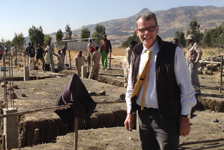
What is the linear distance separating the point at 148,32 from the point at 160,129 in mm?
844

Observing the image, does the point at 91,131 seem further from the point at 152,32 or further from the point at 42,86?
the point at 42,86

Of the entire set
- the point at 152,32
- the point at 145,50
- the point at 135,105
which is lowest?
the point at 135,105

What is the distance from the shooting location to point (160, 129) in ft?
7.95

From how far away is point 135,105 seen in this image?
2.68 meters

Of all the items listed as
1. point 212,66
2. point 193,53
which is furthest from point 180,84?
point 212,66

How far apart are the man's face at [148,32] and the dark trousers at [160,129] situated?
0.59m

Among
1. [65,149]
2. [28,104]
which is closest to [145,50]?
[65,149]

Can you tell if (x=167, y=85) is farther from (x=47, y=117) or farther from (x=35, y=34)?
(x=35, y=34)

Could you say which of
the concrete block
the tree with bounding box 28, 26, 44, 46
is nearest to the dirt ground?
the concrete block

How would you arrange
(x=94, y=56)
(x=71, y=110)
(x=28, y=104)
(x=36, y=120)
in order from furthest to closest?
(x=94, y=56)
(x=28, y=104)
(x=36, y=120)
(x=71, y=110)

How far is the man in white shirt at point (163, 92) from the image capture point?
7.78ft

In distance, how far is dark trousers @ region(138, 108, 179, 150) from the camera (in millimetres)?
2402

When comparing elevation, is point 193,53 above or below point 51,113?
above

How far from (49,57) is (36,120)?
10485 millimetres
